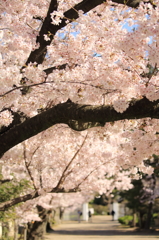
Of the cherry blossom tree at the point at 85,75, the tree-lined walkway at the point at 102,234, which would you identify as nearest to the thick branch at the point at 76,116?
the cherry blossom tree at the point at 85,75

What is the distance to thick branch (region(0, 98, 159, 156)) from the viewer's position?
3.85m

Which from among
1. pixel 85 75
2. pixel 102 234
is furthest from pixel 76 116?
pixel 102 234

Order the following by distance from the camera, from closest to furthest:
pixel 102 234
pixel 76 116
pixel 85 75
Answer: pixel 76 116
pixel 85 75
pixel 102 234

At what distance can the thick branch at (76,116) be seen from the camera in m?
3.85

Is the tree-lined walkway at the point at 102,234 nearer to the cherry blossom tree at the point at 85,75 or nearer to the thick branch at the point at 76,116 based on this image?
the cherry blossom tree at the point at 85,75

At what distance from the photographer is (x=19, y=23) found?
19.0 feet

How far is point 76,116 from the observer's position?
424 cm

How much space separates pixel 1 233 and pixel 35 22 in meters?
10.9

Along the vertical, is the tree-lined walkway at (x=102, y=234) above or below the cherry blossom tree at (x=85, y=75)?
below

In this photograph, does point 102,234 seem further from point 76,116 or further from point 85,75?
point 76,116

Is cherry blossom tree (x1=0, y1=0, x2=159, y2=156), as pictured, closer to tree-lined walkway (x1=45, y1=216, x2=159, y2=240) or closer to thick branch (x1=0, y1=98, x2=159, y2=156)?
thick branch (x1=0, y1=98, x2=159, y2=156)

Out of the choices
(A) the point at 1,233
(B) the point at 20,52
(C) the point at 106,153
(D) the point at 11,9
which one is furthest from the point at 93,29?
(A) the point at 1,233

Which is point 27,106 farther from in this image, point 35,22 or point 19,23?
point 35,22

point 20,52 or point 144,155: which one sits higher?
point 20,52
